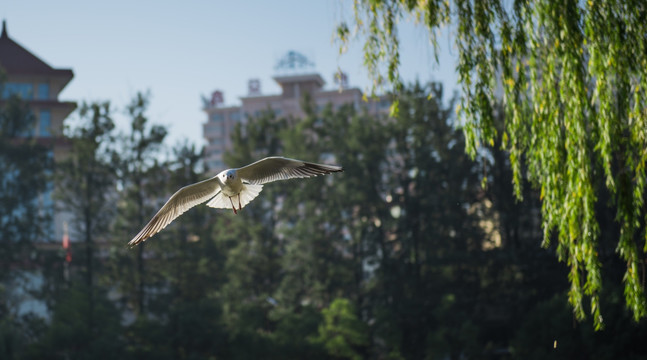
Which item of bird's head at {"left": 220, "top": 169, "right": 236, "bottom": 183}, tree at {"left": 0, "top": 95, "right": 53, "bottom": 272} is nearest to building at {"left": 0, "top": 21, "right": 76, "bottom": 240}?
tree at {"left": 0, "top": 95, "right": 53, "bottom": 272}

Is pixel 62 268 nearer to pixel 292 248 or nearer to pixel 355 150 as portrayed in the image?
pixel 292 248

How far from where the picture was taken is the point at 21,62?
44.9 metres

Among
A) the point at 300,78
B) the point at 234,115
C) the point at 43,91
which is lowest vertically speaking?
the point at 43,91

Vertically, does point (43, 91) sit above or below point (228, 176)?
above

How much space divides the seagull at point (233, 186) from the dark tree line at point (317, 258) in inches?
732

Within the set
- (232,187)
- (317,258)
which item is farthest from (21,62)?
(232,187)

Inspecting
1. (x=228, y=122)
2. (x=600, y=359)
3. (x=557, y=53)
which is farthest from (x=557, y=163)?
(x=228, y=122)

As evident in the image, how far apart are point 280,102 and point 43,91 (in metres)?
39.9

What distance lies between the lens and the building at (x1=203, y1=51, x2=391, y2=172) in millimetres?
79938

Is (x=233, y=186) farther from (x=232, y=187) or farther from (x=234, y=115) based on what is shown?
(x=234, y=115)

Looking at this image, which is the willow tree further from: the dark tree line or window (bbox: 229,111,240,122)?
window (bbox: 229,111,240,122)

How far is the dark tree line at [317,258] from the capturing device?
2706cm

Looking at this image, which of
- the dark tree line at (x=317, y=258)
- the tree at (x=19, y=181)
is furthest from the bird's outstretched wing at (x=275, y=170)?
the tree at (x=19, y=181)

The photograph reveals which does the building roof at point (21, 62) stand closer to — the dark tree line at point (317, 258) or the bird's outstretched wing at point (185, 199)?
the dark tree line at point (317, 258)
